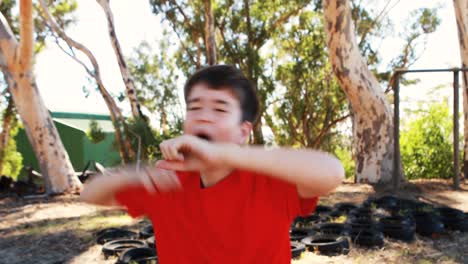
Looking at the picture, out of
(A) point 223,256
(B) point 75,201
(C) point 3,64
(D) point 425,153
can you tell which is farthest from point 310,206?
(D) point 425,153

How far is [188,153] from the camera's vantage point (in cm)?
127

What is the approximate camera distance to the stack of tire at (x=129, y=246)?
4.26m

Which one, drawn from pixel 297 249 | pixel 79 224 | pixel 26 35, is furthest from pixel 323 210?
pixel 26 35

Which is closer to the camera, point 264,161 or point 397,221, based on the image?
point 264,161

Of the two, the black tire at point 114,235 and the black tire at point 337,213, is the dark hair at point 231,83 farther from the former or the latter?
the black tire at point 337,213

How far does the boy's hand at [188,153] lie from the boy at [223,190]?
3 centimetres

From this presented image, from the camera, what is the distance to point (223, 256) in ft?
4.60

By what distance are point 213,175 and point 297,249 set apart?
3.09m

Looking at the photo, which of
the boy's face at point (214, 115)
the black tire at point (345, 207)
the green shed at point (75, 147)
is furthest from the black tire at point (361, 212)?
the green shed at point (75, 147)

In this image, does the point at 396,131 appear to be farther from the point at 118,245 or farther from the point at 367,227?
the point at 118,245

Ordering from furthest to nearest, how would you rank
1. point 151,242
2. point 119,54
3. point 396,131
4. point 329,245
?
point 119,54, point 396,131, point 151,242, point 329,245

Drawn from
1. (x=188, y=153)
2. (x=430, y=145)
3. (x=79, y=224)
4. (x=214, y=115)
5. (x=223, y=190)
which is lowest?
(x=79, y=224)

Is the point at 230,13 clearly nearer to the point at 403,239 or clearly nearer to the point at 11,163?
the point at 11,163

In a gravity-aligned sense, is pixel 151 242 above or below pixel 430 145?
below
